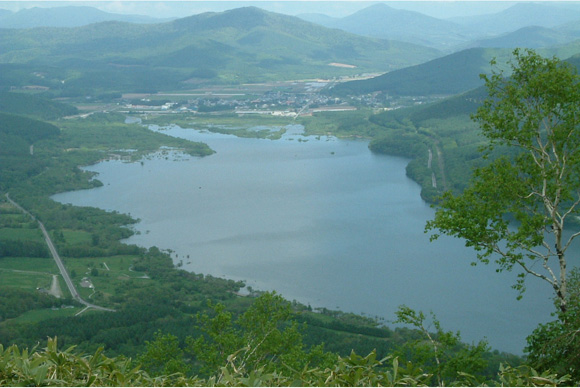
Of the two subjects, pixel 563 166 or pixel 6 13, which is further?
pixel 6 13

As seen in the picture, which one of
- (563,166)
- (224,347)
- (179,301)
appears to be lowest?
(179,301)

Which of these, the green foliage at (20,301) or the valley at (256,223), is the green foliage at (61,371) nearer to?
the valley at (256,223)

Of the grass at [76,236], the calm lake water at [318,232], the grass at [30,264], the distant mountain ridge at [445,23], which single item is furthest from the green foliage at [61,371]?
the distant mountain ridge at [445,23]

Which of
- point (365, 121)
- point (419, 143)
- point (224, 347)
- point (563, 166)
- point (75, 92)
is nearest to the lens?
point (563, 166)

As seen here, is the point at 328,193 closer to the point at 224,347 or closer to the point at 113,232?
the point at 113,232

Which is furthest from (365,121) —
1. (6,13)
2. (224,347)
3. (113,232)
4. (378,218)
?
(6,13)

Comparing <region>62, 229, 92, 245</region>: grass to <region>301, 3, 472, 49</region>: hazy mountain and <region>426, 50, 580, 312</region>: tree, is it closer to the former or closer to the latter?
<region>426, 50, 580, 312</region>: tree

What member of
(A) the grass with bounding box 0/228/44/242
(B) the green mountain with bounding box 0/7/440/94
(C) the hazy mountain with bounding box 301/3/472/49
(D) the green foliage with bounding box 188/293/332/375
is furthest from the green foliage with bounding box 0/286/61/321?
(C) the hazy mountain with bounding box 301/3/472/49

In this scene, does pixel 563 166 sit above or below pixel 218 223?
above
